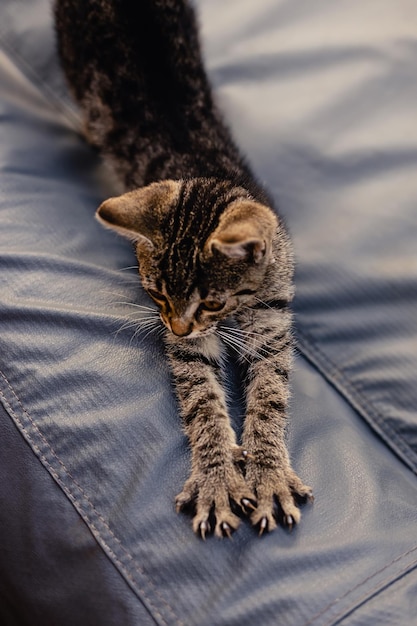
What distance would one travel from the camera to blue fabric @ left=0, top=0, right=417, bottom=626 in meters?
0.97

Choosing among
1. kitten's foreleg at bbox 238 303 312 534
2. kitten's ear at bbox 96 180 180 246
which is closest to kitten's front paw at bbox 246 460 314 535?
kitten's foreleg at bbox 238 303 312 534

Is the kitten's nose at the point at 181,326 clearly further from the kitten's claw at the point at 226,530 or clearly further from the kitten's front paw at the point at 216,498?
the kitten's claw at the point at 226,530

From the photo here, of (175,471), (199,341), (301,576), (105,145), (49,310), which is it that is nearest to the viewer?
(301,576)

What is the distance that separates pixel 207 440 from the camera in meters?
1.14

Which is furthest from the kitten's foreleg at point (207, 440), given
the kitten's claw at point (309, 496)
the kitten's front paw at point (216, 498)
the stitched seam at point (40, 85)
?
the stitched seam at point (40, 85)

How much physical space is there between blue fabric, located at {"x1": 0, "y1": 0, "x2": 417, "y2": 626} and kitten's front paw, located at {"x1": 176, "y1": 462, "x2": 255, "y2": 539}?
0.03 m

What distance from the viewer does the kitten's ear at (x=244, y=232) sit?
1.08 m

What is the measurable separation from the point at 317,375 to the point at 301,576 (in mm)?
501

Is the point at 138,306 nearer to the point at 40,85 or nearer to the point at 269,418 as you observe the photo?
the point at 269,418

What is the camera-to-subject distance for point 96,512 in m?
1.01

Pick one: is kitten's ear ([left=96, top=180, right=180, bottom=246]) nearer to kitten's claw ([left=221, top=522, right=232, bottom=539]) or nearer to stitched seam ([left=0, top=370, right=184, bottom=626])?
stitched seam ([left=0, top=370, right=184, bottom=626])

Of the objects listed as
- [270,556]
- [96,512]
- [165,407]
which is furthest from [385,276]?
[96,512]

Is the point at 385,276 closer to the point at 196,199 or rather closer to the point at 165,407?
the point at 196,199

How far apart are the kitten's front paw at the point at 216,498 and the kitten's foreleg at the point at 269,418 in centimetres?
3
